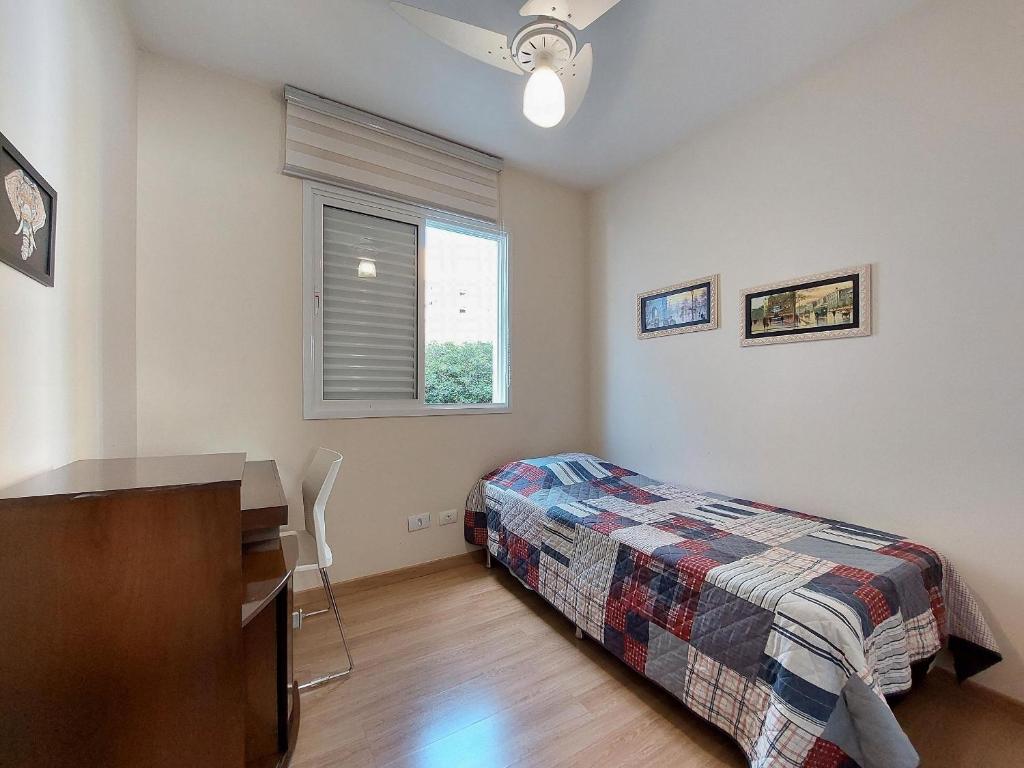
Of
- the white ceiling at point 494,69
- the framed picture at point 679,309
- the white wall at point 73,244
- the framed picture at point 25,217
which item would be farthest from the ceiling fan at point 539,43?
the framed picture at point 679,309

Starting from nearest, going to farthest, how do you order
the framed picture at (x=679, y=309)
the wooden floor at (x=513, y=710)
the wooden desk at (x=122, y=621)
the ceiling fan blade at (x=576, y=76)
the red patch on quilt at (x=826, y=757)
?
the wooden desk at (x=122, y=621) < the red patch on quilt at (x=826, y=757) < the wooden floor at (x=513, y=710) < the ceiling fan blade at (x=576, y=76) < the framed picture at (x=679, y=309)

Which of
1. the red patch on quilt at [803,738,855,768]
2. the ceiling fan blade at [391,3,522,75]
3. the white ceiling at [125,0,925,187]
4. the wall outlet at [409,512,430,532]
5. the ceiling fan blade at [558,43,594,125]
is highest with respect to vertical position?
the white ceiling at [125,0,925,187]

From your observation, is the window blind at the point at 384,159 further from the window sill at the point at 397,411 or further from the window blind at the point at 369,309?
the window sill at the point at 397,411

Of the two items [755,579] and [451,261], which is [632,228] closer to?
[451,261]

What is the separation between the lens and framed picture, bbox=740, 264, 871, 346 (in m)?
1.88

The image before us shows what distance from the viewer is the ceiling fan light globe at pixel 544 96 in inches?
55.3

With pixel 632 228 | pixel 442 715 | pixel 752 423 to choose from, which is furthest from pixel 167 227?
pixel 752 423

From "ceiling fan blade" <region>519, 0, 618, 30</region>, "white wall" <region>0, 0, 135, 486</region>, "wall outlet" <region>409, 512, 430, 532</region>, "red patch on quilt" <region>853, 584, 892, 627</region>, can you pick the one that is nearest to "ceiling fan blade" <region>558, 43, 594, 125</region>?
"ceiling fan blade" <region>519, 0, 618, 30</region>

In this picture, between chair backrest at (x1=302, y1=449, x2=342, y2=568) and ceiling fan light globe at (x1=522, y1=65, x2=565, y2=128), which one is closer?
ceiling fan light globe at (x1=522, y1=65, x2=565, y2=128)

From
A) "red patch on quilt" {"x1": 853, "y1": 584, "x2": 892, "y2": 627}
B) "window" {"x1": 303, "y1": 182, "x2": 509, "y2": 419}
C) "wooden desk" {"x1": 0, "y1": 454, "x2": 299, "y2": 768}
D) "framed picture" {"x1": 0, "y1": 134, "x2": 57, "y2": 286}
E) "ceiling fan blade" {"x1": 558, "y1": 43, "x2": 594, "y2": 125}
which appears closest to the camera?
"wooden desk" {"x1": 0, "y1": 454, "x2": 299, "y2": 768}

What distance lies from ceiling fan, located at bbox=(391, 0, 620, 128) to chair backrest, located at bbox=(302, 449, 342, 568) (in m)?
1.62

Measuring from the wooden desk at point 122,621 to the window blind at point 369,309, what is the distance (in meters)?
1.48

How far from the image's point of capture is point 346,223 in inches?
94.9

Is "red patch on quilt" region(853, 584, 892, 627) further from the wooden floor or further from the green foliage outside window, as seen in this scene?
the green foliage outside window
